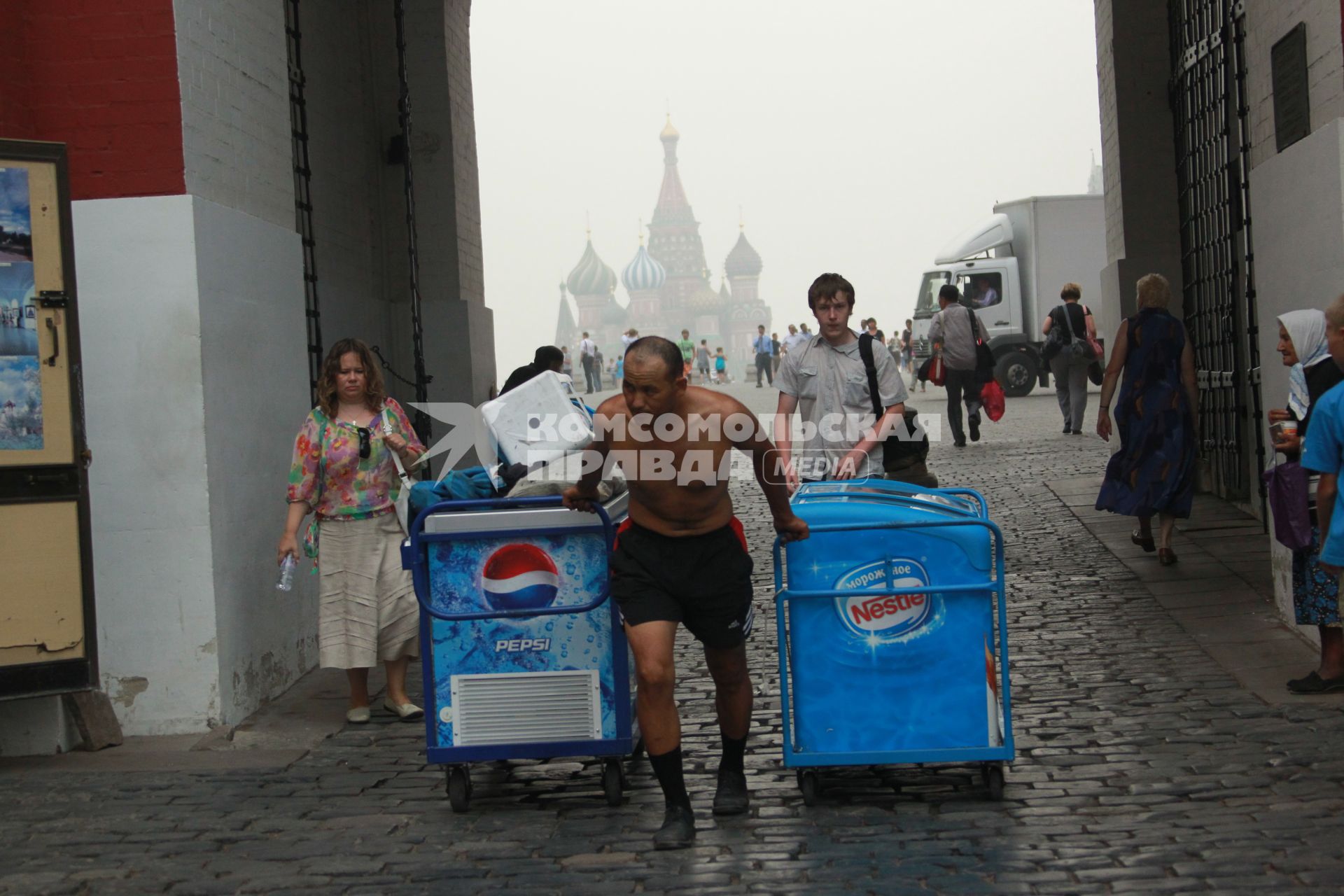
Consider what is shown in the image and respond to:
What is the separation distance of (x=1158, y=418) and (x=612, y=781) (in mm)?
4997

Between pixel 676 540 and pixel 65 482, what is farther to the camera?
pixel 65 482

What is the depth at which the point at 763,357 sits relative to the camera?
152ft

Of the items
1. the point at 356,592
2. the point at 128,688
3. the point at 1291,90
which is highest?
the point at 1291,90

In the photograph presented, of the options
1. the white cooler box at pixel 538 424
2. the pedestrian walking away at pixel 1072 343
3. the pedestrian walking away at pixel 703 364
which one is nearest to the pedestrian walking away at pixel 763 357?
the pedestrian walking away at pixel 703 364

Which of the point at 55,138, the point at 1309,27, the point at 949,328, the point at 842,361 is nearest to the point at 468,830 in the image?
the point at 842,361

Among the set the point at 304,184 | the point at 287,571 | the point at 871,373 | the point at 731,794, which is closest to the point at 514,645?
the point at 731,794

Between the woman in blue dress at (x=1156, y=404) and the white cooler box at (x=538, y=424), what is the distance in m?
4.29

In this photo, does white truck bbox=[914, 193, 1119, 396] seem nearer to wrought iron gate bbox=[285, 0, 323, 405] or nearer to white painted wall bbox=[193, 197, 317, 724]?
wrought iron gate bbox=[285, 0, 323, 405]

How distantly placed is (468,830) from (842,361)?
256cm

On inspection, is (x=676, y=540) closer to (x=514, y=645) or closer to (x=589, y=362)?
(x=514, y=645)

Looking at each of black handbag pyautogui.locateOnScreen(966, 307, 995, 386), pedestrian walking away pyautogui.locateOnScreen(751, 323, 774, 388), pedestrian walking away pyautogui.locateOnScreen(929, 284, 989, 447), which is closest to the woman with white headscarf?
pedestrian walking away pyautogui.locateOnScreen(929, 284, 989, 447)

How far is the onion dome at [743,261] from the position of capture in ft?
527

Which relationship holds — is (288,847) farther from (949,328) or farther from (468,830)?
(949,328)

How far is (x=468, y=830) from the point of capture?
5289mm
